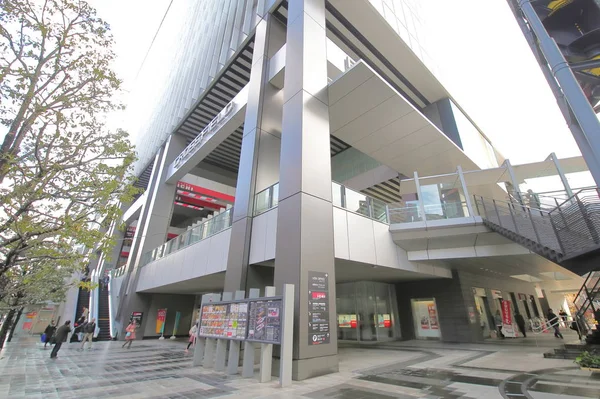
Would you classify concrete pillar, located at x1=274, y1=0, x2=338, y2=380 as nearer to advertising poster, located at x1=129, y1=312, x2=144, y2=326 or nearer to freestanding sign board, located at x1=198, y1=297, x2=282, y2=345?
freestanding sign board, located at x1=198, y1=297, x2=282, y2=345

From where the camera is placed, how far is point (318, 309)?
6719 millimetres

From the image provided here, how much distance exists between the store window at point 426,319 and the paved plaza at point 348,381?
17.2 feet

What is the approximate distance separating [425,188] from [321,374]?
27.2 ft

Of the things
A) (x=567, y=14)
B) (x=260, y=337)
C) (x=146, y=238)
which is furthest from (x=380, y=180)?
(x=146, y=238)

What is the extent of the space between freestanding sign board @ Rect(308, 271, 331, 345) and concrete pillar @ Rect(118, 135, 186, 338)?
1667cm

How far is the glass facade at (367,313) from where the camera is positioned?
1384cm

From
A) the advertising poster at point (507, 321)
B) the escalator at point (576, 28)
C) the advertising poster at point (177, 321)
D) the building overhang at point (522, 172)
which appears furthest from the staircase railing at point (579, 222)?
the advertising poster at point (177, 321)

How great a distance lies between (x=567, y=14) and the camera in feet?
18.0

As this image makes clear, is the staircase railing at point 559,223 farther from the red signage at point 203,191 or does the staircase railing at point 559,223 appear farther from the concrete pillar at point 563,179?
the red signage at point 203,191

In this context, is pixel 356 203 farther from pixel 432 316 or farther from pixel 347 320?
pixel 432 316

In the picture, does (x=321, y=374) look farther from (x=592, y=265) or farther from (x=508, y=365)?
(x=592, y=265)

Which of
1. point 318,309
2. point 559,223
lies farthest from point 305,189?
point 559,223

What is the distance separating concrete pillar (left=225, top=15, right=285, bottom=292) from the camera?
9.36 m

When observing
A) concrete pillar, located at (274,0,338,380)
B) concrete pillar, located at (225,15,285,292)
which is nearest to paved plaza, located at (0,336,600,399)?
concrete pillar, located at (274,0,338,380)
